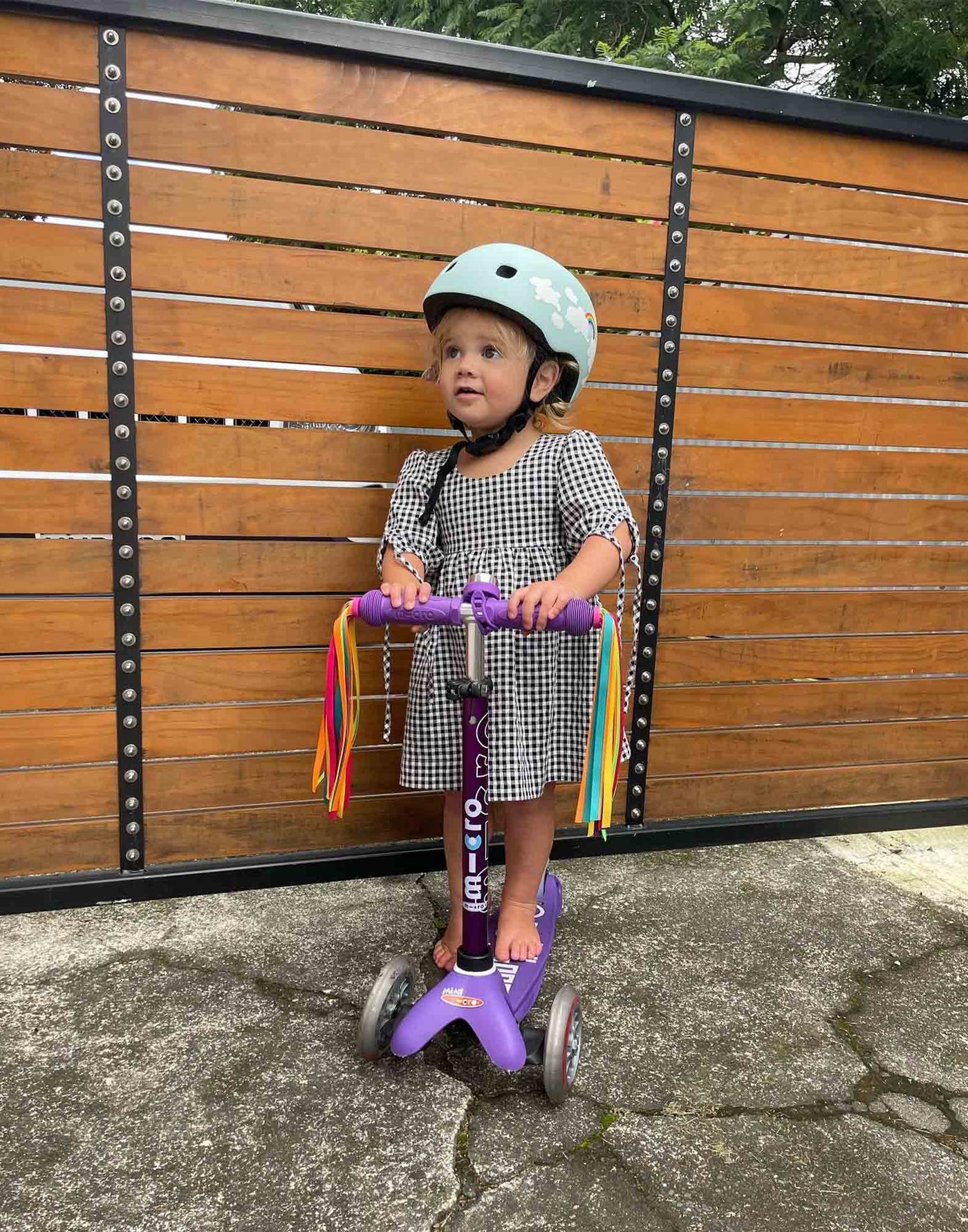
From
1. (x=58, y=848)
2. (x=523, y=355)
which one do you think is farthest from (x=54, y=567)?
(x=523, y=355)

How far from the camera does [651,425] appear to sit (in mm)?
2846

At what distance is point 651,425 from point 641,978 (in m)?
1.64

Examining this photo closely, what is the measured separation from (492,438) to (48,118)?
1.39 m

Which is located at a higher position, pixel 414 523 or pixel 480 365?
pixel 480 365

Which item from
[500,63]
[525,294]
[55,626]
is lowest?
[55,626]

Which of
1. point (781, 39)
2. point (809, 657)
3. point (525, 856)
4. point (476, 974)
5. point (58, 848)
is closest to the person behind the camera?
point (476, 974)

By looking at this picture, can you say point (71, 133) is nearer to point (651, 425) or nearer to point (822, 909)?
point (651, 425)

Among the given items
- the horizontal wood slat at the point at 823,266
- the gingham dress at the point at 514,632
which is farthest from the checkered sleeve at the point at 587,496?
the horizontal wood slat at the point at 823,266

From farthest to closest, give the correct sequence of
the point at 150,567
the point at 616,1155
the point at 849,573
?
the point at 849,573 → the point at 150,567 → the point at 616,1155

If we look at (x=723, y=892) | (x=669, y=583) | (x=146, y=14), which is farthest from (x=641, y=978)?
(x=146, y=14)

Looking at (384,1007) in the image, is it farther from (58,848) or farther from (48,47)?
(48,47)

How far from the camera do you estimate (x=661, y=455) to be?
287 centimetres

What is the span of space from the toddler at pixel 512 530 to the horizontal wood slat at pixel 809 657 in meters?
0.90

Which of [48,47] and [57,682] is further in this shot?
[57,682]
